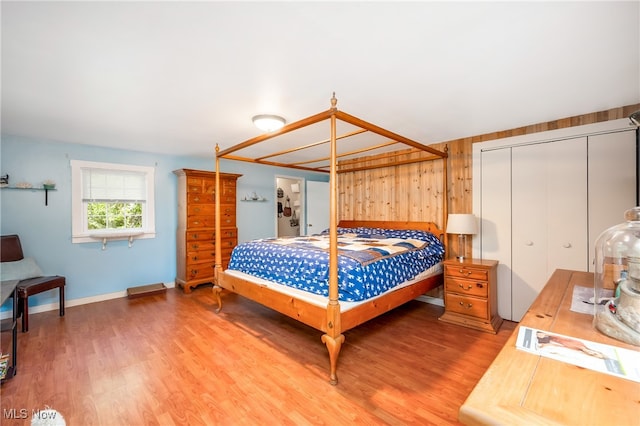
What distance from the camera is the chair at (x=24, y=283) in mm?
2922

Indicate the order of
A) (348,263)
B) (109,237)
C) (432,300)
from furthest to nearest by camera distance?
1. (109,237)
2. (432,300)
3. (348,263)

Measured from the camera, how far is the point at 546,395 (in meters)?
0.72

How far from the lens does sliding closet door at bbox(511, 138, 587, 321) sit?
111 inches

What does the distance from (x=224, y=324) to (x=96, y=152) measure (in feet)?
10.1

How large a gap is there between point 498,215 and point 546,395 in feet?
9.96

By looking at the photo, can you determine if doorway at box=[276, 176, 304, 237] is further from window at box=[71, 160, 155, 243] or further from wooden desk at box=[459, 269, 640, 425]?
wooden desk at box=[459, 269, 640, 425]

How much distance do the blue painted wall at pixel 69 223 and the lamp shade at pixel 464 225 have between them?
12.8 ft

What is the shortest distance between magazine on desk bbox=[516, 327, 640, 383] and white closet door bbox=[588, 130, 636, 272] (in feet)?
8.01

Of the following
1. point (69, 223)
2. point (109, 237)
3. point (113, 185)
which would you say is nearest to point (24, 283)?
point (69, 223)

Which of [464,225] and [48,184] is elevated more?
[48,184]

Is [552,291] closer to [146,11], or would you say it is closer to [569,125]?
[569,125]

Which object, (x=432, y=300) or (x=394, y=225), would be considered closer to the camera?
(x=432, y=300)

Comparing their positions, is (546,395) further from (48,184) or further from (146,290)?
(48,184)

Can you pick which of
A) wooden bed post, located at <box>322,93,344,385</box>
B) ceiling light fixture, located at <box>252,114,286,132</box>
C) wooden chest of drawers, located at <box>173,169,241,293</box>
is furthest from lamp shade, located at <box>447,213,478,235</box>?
wooden chest of drawers, located at <box>173,169,241,293</box>
